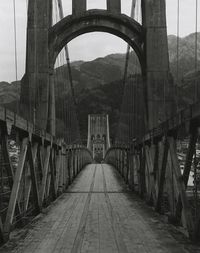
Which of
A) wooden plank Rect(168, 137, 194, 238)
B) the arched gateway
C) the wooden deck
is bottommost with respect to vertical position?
the wooden deck

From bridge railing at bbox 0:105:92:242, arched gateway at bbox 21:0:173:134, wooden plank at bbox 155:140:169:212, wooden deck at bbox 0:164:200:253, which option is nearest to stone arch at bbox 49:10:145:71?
arched gateway at bbox 21:0:173:134

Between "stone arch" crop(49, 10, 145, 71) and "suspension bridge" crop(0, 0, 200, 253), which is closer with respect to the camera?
"suspension bridge" crop(0, 0, 200, 253)

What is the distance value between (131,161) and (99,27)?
3.91m

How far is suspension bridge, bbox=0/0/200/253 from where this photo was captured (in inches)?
210

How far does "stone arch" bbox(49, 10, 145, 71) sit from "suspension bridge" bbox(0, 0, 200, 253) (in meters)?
0.03

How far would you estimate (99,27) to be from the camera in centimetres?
1379

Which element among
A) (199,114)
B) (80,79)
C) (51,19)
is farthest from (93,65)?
(199,114)

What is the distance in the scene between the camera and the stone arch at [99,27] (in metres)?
13.2

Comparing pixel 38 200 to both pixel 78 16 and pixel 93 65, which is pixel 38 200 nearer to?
pixel 78 16

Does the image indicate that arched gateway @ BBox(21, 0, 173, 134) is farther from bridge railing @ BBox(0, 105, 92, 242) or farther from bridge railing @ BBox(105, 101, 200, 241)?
bridge railing @ BBox(105, 101, 200, 241)

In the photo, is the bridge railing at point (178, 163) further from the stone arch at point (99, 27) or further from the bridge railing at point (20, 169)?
the stone arch at point (99, 27)

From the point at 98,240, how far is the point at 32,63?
7.58 metres

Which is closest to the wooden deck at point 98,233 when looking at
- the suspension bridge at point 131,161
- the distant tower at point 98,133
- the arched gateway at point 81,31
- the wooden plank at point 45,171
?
the suspension bridge at point 131,161

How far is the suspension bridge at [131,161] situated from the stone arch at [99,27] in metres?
0.03
